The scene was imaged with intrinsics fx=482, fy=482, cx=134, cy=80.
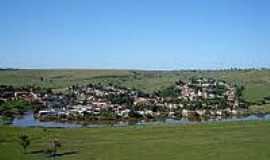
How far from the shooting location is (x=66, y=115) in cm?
12162

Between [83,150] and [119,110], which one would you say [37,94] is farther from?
[83,150]

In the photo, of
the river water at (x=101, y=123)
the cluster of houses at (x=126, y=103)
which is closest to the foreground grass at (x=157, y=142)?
the river water at (x=101, y=123)

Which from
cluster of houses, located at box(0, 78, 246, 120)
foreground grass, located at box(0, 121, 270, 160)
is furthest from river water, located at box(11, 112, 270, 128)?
foreground grass, located at box(0, 121, 270, 160)

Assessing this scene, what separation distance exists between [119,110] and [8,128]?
4426cm

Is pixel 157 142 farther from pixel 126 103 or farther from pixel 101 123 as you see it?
pixel 126 103

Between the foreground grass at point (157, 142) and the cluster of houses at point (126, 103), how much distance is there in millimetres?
30982

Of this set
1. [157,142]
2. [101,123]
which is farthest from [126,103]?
[157,142]

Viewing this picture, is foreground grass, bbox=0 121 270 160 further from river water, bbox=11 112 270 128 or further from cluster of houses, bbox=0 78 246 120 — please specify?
cluster of houses, bbox=0 78 246 120

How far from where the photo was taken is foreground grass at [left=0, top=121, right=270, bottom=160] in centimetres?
5919

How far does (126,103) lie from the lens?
480ft

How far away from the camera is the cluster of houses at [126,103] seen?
12432 centimetres

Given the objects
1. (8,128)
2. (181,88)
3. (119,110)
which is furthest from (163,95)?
(8,128)

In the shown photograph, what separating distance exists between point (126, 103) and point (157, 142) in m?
74.4

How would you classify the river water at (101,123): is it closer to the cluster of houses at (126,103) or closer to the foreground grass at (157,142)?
the cluster of houses at (126,103)
